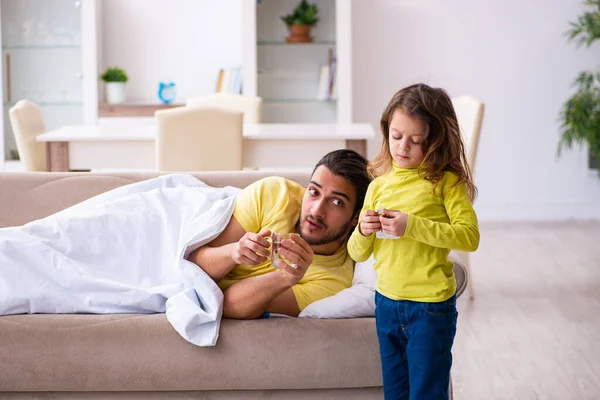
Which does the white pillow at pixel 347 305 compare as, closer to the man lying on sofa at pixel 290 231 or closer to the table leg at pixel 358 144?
the man lying on sofa at pixel 290 231

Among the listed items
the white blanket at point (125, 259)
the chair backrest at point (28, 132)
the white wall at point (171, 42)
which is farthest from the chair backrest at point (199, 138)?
the white wall at point (171, 42)

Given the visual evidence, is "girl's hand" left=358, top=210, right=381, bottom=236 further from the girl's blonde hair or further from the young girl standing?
the girl's blonde hair

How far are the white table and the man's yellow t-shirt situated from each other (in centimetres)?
176

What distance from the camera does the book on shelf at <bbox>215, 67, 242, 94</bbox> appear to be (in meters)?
5.67

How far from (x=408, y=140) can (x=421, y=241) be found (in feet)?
0.70

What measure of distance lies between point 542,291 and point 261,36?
7.82ft

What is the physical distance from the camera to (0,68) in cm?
566

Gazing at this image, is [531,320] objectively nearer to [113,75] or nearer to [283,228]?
[283,228]

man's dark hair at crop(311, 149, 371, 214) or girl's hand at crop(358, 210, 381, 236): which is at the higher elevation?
man's dark hair at crop(311, 149, 371, 214)

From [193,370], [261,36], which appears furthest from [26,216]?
[261,36]

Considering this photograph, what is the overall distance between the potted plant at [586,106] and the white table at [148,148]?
70.9 inches

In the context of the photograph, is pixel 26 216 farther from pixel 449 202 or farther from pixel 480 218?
pixel 480 218

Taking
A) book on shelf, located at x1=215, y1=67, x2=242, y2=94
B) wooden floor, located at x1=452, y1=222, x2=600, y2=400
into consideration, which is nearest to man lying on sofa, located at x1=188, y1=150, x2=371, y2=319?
wooden floor, located at x1=452, y1=222, x2=600, y2=400

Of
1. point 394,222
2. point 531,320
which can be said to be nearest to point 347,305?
point 394,222
